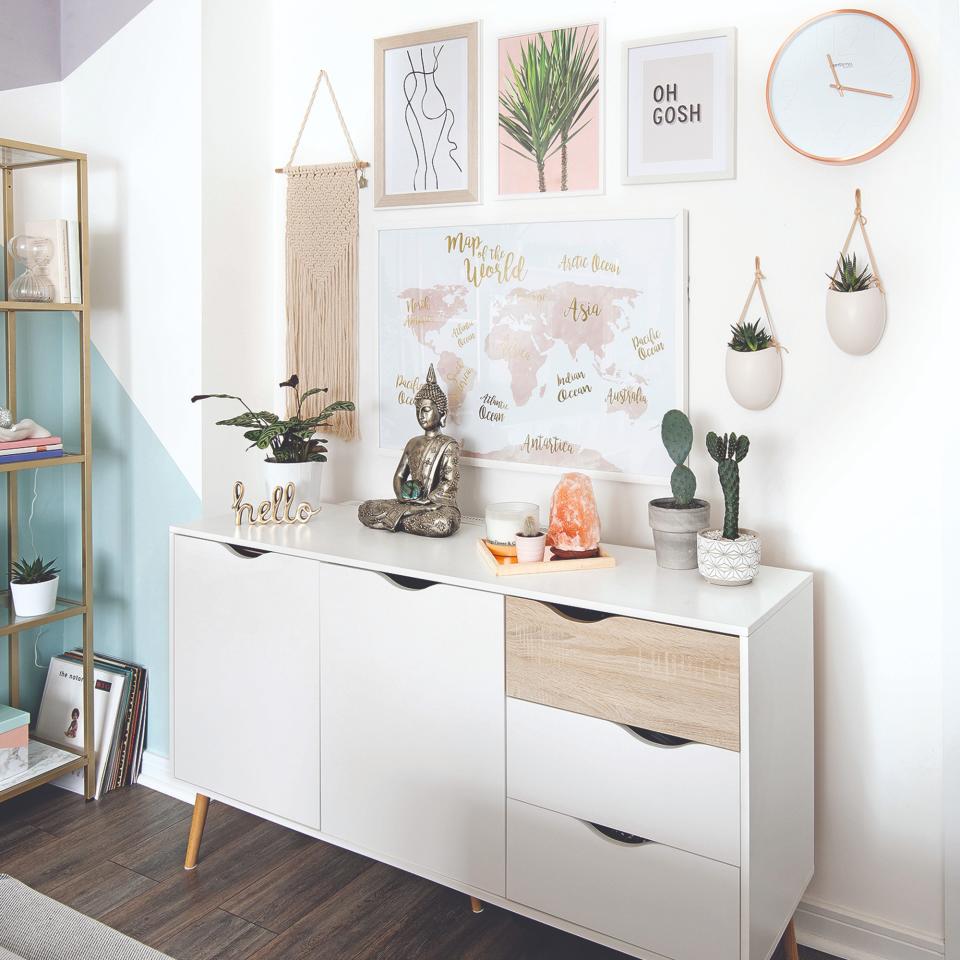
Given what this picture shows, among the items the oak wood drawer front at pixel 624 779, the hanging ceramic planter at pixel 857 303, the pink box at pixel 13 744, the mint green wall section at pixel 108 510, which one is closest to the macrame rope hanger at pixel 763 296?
the hanging ceramic planter at pixel 857 303

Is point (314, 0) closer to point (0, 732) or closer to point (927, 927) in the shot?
point (0, 732)

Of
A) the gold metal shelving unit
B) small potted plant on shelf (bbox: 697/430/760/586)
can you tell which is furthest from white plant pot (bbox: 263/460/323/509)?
small potted plant on shelf (bbox: 697/430/760/586)

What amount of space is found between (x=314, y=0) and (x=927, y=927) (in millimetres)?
2608

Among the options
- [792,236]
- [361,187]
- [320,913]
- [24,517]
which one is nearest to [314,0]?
[361,187]

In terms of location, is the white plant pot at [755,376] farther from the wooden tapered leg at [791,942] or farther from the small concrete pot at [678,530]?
the wooden tapered leg at [791,942]

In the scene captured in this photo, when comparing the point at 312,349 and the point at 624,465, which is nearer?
the point at 624,465

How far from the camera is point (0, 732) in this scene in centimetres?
246

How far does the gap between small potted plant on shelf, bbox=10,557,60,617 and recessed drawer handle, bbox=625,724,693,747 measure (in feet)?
5.41

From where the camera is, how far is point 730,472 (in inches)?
71.6

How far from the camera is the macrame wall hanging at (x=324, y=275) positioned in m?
2.53

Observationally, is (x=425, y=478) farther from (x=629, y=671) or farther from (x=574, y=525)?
(x=629, y=671)

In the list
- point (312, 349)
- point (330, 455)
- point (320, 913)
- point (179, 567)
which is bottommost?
point (320, 913)

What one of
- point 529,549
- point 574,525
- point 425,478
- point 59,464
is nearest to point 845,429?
point 574,525

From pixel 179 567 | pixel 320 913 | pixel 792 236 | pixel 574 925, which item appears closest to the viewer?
pixel 574 925
